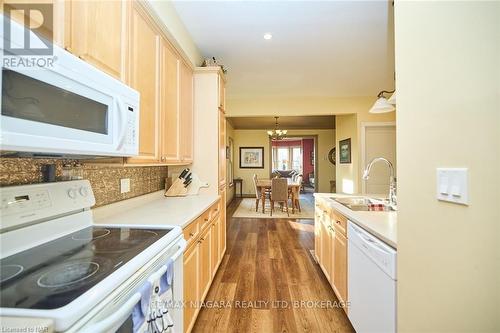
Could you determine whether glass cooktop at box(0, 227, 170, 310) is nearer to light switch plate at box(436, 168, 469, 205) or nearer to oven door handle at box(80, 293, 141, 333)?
oven door handle at box(80, 293, 141, 333)

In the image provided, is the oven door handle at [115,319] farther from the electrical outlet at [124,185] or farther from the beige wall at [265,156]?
the beige wall at [265,156]

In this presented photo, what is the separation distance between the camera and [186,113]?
2.33 m

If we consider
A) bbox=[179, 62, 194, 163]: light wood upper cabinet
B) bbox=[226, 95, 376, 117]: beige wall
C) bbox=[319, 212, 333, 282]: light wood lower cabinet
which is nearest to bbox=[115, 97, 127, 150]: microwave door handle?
bbox=[179, 62, 194, 163]: light wood upper cabinet

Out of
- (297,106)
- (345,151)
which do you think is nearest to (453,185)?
(297,106)

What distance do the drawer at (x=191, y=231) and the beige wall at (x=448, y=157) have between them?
1.14 metres

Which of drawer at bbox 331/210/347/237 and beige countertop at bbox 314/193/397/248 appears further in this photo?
drawer at bbox 331/210/347/237

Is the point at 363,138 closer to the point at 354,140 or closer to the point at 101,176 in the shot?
the point at 354,140

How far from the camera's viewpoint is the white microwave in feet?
2.00

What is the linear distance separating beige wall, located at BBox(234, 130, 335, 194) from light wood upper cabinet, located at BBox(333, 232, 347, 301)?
21.1ft

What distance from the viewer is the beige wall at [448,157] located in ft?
2.02

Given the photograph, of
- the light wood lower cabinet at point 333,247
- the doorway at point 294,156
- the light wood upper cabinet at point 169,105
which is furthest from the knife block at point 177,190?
the doorway at point 294,156

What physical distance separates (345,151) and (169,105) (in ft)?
14.4

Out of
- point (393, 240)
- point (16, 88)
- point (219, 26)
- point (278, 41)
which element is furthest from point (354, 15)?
point (16, 88)

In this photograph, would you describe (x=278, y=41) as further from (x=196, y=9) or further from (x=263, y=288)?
(x=263, y=288)
